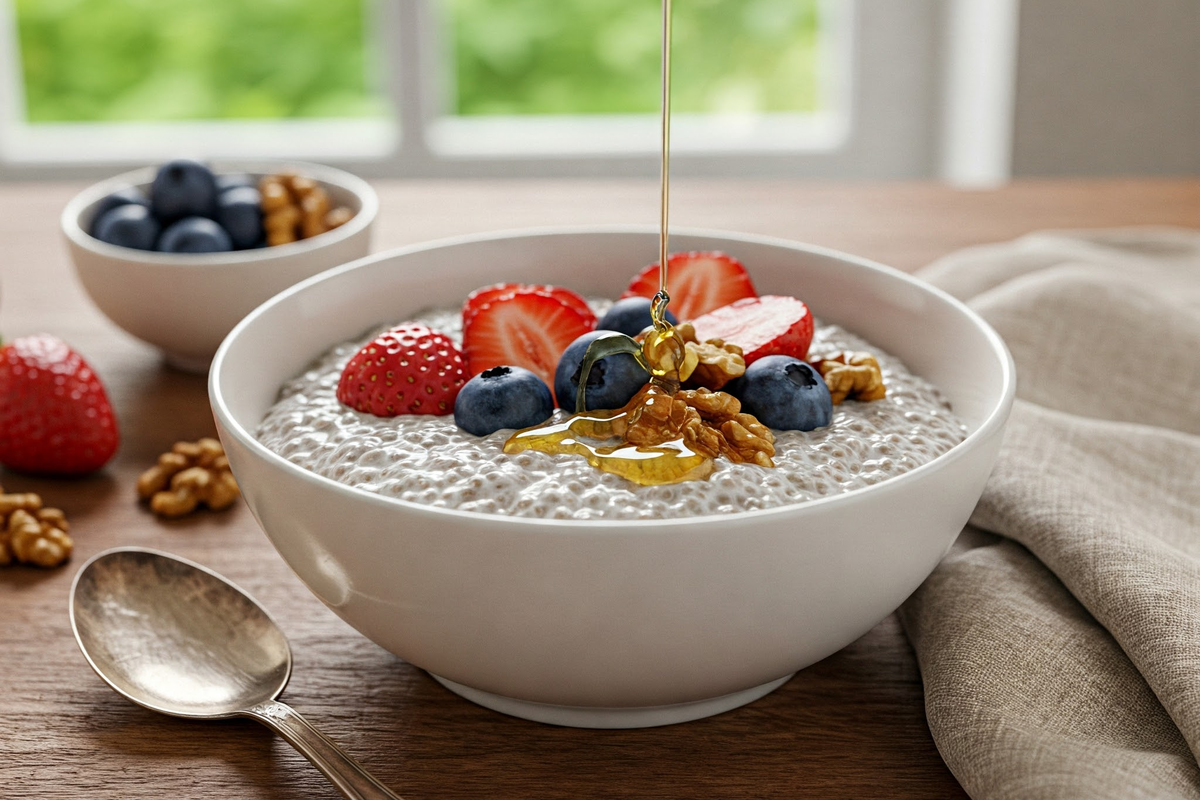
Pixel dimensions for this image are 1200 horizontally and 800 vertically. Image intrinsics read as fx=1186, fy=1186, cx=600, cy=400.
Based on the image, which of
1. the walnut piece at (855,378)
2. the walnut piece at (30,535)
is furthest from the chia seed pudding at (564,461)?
the walnut piece at (30,535)

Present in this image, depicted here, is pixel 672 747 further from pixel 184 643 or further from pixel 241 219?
pixel 241 219

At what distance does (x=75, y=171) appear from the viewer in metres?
3.34

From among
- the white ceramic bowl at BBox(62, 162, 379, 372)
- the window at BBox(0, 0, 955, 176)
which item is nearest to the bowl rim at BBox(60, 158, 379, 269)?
the white ceramic bowl at BBox(62, 162, 379, 372)

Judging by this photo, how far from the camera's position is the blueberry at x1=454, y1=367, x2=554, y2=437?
2.67 feet

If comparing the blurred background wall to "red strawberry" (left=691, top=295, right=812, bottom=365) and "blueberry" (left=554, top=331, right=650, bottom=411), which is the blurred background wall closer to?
"red strawberry" (left=691, top=295, right=812, bottom=365)

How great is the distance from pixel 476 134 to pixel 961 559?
266 cm

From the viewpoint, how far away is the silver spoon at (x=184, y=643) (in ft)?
2.54

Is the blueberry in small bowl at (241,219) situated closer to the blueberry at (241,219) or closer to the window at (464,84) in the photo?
the blueberry at (241,219)

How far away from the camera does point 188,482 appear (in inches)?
41.0

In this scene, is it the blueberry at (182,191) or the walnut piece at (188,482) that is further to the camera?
the blueberry at (182,191)

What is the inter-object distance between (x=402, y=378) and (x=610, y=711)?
0.94 feet

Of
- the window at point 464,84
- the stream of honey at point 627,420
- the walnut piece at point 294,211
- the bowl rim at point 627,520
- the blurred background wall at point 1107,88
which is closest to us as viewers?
the bowl rim at point 627,520

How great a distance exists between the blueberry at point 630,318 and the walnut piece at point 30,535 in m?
0.49

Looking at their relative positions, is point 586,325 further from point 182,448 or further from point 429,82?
point 429,82
